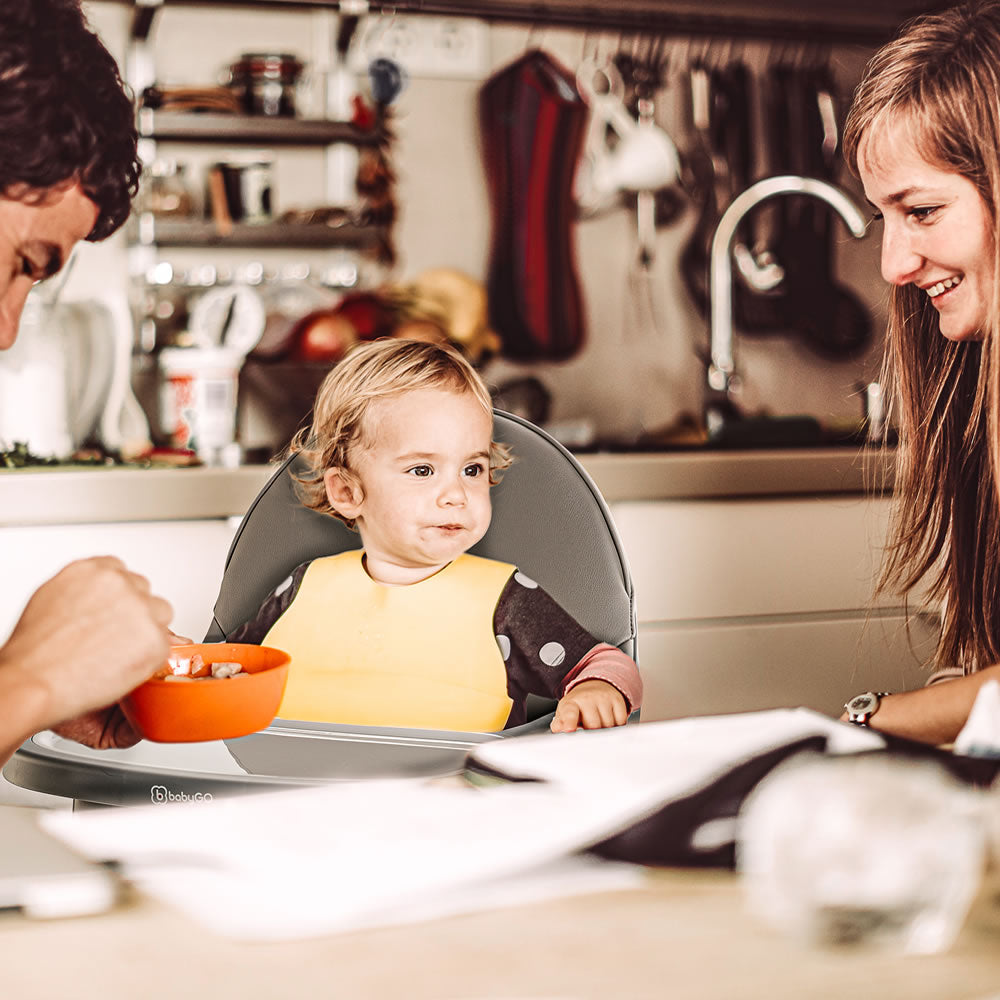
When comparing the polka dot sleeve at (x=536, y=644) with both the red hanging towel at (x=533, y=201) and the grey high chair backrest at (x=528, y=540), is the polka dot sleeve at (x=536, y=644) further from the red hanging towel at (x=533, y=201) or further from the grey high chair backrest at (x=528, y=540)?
the red hanging towel at (x=533, y=201)

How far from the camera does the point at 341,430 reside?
1416 millimetres

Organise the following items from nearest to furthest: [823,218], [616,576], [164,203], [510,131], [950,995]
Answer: [950,995] → [616,576] → [164,203] → [510,131] → [823,218]

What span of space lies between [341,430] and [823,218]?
1.83 m

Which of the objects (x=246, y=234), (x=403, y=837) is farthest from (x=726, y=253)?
(x=403, y=837)

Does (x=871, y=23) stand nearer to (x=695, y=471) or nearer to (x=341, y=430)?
(x=695, y=471)

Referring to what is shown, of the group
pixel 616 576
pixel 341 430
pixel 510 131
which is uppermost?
pixel 510 131

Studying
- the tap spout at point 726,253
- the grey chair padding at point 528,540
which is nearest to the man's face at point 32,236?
the grey chair padding at point 528,540

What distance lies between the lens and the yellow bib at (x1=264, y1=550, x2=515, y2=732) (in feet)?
4.07

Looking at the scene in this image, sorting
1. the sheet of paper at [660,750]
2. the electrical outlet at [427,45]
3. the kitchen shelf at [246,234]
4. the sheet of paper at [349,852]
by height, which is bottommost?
the sheet of paper at [349,852]

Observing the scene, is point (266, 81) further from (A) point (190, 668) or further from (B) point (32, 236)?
(A) point (190, 668)

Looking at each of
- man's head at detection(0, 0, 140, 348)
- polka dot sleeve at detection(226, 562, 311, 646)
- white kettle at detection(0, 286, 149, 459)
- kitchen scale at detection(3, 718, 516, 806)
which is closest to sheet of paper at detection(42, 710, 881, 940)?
kitchen scale at detection(3, 718, 516, 806)

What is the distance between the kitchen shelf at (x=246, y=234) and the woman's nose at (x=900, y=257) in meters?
1.50

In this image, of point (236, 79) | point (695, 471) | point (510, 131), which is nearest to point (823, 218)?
point (510, 131)

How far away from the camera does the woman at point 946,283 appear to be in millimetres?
1071
